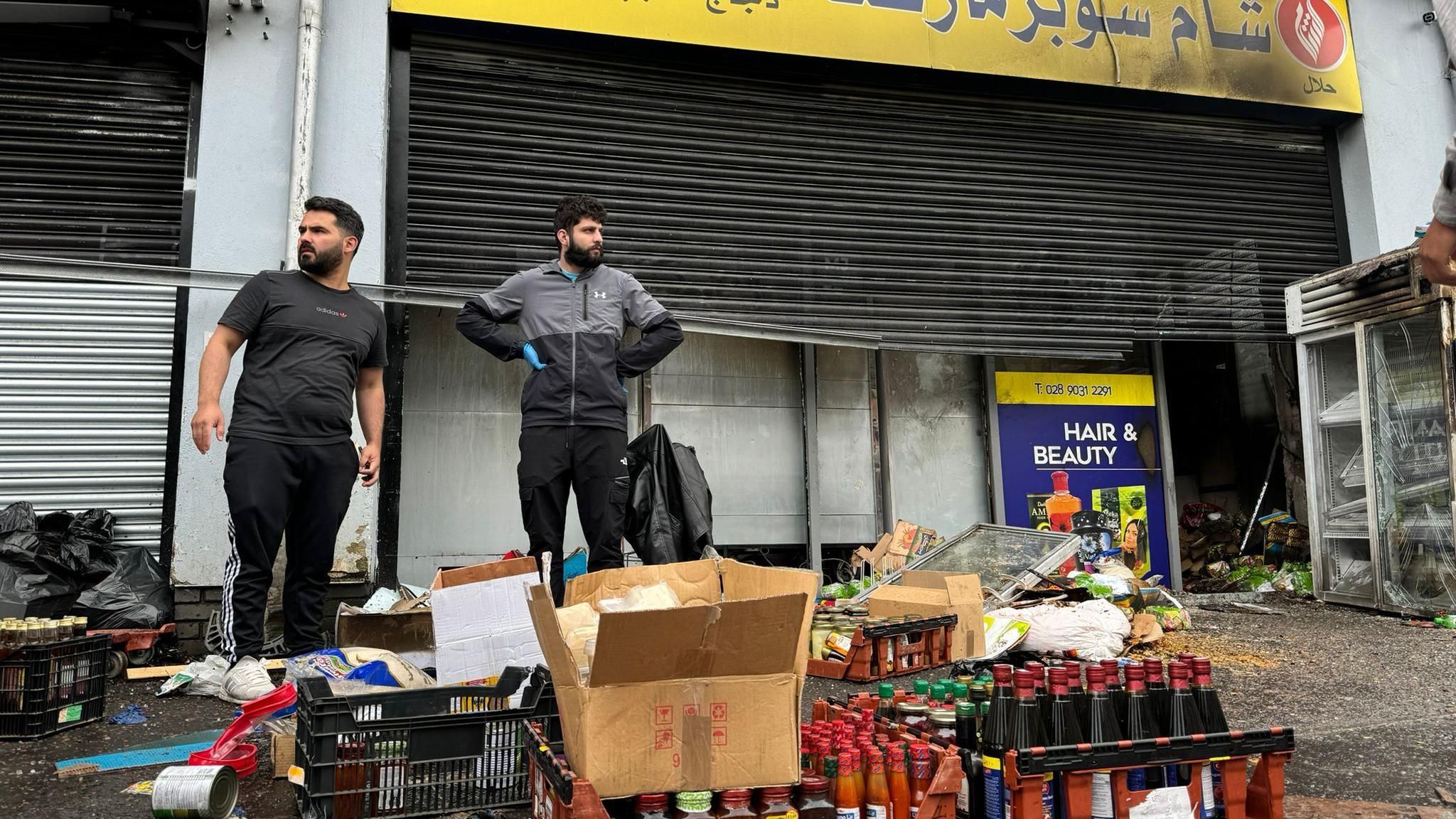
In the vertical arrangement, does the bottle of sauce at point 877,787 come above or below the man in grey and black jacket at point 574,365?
below

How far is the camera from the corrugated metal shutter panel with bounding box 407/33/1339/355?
613 centimetres

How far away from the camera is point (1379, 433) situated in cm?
648

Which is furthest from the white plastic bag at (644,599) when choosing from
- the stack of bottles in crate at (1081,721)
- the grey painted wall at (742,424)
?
the grey painted wall at (742,424)

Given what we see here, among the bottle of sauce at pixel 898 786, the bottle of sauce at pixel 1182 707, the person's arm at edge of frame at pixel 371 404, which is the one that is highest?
the person's arm at edge of frame at pixel 371 404

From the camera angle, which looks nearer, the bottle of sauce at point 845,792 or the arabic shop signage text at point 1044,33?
the bottle of sauce at point 845,792

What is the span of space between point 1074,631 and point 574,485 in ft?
8.35

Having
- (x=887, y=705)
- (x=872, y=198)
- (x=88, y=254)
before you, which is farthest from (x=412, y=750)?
(x=872, y=198)

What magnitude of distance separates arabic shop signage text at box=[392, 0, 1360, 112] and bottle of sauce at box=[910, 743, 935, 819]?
17.3 feet

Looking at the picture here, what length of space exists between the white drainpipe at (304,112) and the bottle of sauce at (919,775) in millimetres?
4472

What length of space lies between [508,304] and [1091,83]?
16.7 ft

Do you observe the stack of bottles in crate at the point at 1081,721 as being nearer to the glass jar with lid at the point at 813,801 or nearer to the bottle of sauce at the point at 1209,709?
the bottle of sauce at the point at 1209,709

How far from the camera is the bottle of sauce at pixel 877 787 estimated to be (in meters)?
2.23

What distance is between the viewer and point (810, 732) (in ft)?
8.14

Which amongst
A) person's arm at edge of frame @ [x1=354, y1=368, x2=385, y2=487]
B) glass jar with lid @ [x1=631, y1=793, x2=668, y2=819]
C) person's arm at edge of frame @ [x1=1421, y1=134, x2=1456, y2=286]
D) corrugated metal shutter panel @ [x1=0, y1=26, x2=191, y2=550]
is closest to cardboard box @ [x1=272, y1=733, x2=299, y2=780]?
glass jar with lid @ [x1=631, y1=793, x2=668, y2=819]
